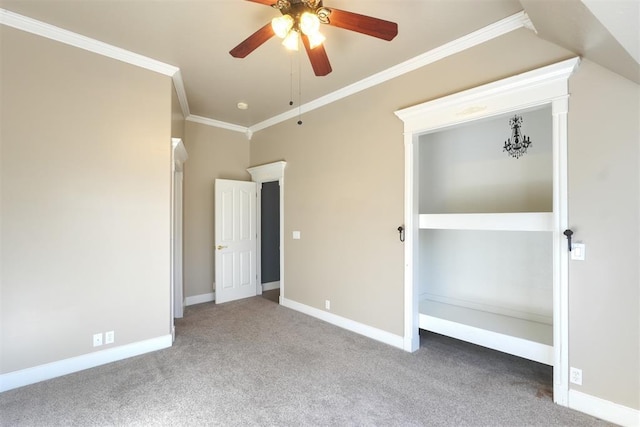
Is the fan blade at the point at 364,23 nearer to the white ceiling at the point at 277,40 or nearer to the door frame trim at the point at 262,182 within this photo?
the white ceiling at the point at 277,40

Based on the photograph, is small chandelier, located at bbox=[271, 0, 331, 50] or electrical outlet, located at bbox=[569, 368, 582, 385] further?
electrical outlet, located at bbox=[569, 368, 582, 385]

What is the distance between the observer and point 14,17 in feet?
8.04

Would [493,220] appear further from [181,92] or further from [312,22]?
[181,92]

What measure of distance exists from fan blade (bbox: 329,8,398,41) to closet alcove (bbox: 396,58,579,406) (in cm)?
127

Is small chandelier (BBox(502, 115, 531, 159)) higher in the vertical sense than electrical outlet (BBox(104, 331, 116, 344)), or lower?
higher

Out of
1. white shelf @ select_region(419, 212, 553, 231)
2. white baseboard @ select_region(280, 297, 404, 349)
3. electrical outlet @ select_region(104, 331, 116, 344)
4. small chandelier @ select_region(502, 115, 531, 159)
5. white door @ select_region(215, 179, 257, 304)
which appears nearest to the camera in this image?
white shelf @ select_region(419, 212, 553, 231)

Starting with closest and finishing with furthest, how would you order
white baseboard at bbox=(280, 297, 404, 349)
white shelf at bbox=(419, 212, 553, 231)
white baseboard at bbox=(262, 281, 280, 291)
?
white shelf at bbox=(419, 212, 553, 231) < white baseboard at bbox=(280, 297, 404, 349) < white baseboard at bbox=(262, 281, 280, 291)

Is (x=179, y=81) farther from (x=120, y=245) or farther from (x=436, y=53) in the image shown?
(x=436, y=53)

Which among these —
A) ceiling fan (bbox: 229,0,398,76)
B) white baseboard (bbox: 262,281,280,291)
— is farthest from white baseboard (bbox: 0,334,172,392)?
ceiling fan (bbox: 229,0,398,76)

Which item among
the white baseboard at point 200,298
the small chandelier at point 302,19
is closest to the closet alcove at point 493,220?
the small chandelier at point 302,19

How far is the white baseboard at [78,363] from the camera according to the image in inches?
97.4

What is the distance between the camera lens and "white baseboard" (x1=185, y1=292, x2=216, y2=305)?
485cm

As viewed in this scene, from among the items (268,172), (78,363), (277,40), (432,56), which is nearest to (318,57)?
(277,40)

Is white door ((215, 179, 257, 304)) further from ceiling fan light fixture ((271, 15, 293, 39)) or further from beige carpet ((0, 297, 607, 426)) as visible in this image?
ceiling fan light fixture ((271, 15, 293, 39))
